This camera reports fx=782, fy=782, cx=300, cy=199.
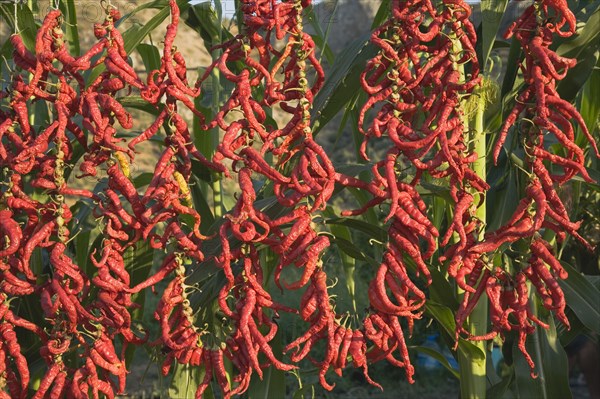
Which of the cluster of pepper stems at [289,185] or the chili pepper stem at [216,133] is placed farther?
the chili pepper stem at [216,133]

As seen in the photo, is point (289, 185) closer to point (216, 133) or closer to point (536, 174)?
point (536, 174)

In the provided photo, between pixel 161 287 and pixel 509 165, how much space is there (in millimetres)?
5733

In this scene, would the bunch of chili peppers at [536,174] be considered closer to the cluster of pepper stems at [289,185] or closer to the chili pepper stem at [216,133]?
the cluster of pepper stems at [289,185]

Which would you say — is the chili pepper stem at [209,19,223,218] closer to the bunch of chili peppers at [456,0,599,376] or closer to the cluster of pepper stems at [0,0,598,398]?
the cluster of pepper stems at [0,0,598,398]

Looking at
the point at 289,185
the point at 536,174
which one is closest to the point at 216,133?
the point at 289,185

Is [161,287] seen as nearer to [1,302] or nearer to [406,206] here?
[1,302]

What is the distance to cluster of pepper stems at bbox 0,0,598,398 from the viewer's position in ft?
7.36

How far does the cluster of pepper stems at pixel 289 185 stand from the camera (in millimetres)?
2242

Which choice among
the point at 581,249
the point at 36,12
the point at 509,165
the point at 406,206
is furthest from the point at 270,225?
the point at 581,249

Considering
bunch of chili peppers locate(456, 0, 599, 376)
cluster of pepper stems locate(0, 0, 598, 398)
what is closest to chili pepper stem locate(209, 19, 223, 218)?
cluster of pepper stems locate(0, 0, 598, 398)

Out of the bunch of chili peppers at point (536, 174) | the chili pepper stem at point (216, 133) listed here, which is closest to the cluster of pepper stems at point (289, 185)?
the bunch of chili peppers at point (536, 174)

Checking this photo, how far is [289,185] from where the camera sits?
2.24 m

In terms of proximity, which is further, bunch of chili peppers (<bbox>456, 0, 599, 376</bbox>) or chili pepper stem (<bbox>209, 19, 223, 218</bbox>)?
chili pepper stem (<bbox>209, 19, 223, 218</bbox>)

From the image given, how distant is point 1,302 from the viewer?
255cm
